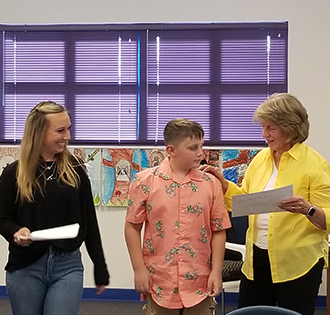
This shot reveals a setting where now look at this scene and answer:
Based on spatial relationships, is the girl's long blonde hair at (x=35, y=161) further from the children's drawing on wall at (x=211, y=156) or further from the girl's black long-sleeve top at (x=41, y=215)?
the children's drawing on wall at (x=211, y=156)

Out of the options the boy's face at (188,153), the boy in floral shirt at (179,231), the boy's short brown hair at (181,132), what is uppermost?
the boy's short brown hair at (181,132)

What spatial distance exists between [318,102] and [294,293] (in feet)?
8.75

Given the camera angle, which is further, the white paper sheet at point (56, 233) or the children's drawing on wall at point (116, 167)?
the children's drawing on wall at point (116, 167)

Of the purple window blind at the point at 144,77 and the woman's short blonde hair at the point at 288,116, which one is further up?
the purple window blind at the point at 144,77

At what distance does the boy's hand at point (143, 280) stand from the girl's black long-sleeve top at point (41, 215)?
0.14m

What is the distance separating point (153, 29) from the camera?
15.6 feet

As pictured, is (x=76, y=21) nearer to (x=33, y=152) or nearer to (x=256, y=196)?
(x=33, y=152)

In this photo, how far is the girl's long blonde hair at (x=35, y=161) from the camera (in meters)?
2.22

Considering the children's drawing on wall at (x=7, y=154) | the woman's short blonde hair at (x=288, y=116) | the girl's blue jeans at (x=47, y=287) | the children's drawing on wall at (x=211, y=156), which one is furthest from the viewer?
the children's drawing on wall at (x=7, y=154)

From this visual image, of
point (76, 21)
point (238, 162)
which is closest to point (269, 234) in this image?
point (238, 162)

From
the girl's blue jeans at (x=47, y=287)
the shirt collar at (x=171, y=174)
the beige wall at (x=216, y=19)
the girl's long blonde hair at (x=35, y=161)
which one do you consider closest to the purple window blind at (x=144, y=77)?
Result: the beige wall at (x=216, y=19)

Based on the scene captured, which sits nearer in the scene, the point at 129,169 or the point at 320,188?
the point at 320,188

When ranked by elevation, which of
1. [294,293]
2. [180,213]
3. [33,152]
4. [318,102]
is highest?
[318,102]

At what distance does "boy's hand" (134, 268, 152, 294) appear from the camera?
2.29 m
